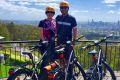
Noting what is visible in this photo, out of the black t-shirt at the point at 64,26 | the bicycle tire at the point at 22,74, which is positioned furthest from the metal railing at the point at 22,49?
the black t-shirt at the point at 64,26

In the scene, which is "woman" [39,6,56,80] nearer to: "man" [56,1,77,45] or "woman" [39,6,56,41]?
"woman" [39,6,56,41]

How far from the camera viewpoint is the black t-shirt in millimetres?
6762

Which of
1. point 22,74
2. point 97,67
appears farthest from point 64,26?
point 22,74

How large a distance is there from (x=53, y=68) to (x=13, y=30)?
83644mm

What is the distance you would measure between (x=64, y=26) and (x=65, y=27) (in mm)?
32

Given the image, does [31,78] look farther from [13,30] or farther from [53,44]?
[13,30]

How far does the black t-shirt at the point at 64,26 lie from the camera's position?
6.76 metres

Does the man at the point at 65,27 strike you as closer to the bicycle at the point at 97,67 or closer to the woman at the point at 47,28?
the woman at the point at 47,28

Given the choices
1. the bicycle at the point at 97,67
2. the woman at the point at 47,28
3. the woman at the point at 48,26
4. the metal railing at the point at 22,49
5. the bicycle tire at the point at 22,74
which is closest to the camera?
the bicycle tire at the point at 22,74

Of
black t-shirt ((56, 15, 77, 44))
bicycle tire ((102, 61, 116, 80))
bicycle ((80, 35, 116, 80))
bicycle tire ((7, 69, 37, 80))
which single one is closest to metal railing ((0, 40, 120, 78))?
bicycle tire ((7, 69, 37, 80))

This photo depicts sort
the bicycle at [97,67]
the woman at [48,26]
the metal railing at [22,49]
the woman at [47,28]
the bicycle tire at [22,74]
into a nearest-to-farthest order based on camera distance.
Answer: the bicycle tire at [22,74] < the bicycle at [97,67] < the woman at [48,26] < the woman at [47,28] < the metal railing at [22,49]

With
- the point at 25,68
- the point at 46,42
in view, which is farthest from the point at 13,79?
the point at 46,42

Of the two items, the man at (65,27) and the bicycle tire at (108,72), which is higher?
the man at (65,27)

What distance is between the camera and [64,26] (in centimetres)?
681
